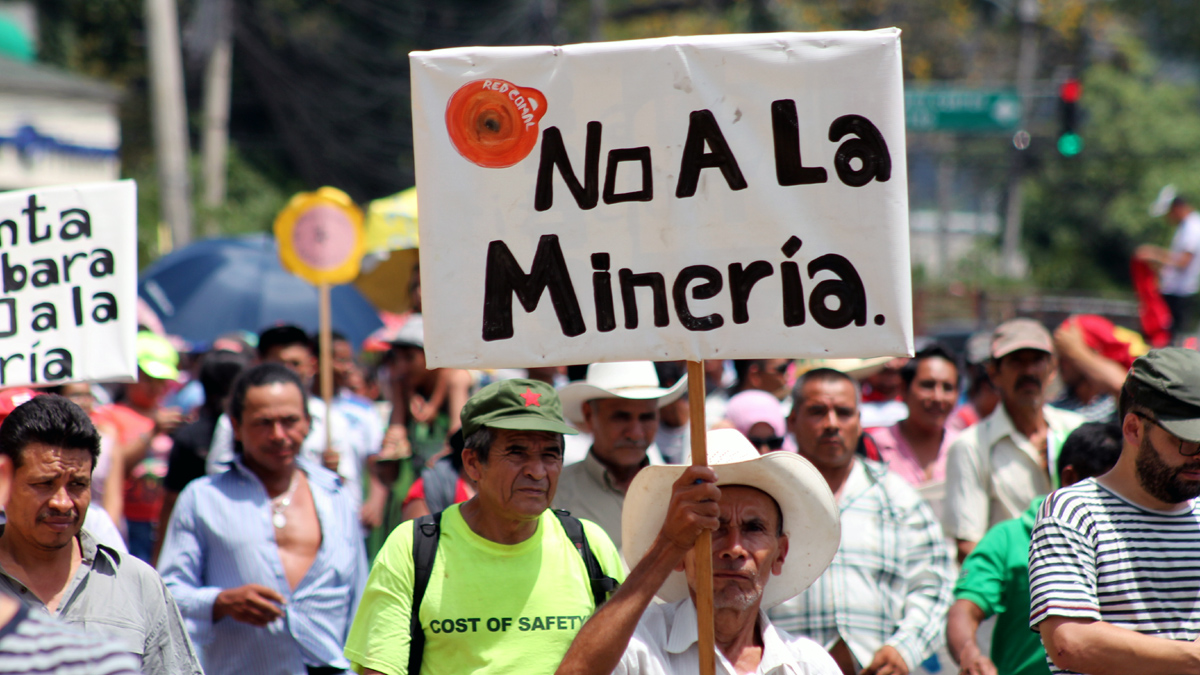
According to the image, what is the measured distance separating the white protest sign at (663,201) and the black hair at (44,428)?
0.92 m

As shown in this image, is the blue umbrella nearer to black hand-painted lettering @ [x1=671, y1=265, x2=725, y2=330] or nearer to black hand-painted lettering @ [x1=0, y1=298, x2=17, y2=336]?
black hand-painted lettering @ [x1=0, y1=298, x2=17, y2=336]

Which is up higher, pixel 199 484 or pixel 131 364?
pixel 131 364

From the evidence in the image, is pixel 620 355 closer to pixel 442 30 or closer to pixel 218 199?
pixel 218 199

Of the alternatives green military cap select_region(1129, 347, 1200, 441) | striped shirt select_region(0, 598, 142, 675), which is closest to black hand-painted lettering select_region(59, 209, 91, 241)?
striped shirt select_region(0, 598, 142, 675)

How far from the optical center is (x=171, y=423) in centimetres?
662

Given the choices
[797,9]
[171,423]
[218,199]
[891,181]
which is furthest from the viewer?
[797,9]

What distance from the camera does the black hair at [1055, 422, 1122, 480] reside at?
4395 millimetres

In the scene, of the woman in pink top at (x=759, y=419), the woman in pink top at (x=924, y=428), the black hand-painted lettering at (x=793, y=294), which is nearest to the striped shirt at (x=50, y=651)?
the black hand-painted lettering at (x=793, y=294)

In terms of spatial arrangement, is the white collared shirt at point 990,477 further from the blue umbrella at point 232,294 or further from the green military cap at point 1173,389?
the blue umbrella at point 232,294

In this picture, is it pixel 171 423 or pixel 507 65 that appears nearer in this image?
pixel 507 65

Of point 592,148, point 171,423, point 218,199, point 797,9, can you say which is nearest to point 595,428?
point 592,148

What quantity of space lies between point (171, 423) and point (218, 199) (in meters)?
13.8

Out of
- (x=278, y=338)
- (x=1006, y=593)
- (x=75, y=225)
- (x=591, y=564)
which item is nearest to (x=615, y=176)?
(x=591, y=564)

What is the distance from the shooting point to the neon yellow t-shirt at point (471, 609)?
3.38 m
